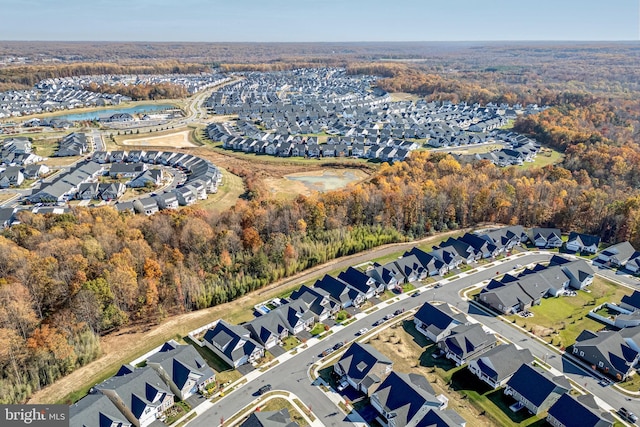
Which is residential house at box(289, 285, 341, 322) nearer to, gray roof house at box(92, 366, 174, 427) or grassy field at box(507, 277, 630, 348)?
gray roof house at box(92, 366, 174, 427)

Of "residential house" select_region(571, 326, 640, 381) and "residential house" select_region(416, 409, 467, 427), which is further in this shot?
"residential house" select_region(571, 326, 640, 381)

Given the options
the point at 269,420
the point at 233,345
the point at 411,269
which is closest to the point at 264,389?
the point at 269,420

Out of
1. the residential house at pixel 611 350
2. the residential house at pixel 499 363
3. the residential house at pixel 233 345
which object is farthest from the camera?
the residential house at pixel 233 345

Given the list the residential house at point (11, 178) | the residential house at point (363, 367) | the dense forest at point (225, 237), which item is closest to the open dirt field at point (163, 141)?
Result: the residential house at point (11, 178)

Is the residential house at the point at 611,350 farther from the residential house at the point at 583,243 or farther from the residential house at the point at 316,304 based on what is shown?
the residential house at the point at 316,304

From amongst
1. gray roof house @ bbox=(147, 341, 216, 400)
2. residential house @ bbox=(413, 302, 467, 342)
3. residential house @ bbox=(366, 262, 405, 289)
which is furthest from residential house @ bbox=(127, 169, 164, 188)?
residential house @ bbox=(413, 302, 467, 342)

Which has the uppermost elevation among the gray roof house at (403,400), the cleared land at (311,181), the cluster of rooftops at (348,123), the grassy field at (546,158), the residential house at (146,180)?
the cluster of rooftops at (348,123)

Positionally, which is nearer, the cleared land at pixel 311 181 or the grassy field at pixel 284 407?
the grassy field at pixel 284 407
